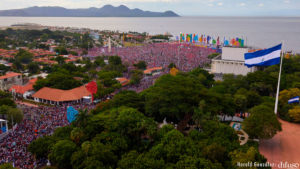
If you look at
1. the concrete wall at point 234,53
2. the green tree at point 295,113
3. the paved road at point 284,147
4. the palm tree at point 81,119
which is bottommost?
the paved road at point 284,147

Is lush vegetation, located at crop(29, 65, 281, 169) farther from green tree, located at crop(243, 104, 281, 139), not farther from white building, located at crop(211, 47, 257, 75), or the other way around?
white building, located at crop(211, 47, 257, 75)

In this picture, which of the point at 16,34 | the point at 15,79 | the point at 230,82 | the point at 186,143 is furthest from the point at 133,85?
the point at 16,34

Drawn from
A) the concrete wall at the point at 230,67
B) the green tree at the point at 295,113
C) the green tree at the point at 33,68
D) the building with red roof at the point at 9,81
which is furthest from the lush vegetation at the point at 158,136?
the green tree at the point at 33,68

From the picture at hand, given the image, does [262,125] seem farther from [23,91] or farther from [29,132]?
[23,91]

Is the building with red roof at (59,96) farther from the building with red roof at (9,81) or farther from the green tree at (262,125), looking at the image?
the green tree at (262,125)

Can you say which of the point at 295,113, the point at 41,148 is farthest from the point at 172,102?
the point at 295,113
